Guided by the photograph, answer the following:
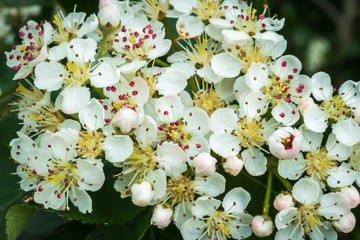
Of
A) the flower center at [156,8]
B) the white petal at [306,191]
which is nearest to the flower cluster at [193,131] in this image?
the white petal at [306,191]

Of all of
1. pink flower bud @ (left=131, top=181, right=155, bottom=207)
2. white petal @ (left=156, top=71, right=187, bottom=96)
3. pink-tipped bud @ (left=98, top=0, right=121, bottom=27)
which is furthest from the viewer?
pink-tipped bud @ (left=98, top=0, right=121, bottom=27)

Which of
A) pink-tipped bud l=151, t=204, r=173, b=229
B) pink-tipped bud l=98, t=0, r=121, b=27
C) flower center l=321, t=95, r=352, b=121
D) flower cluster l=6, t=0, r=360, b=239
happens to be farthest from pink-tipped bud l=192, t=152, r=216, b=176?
pink-tipped bud l=98, t=0, r=121, b=27

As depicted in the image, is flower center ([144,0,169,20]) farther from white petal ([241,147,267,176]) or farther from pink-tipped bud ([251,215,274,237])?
pink-tipped bud ([251,215,274,237])

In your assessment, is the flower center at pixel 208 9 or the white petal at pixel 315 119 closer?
the white petal at pixel 315 119

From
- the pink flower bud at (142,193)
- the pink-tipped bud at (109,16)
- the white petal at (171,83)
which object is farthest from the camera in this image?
the pink-tipped bud at (109,16)

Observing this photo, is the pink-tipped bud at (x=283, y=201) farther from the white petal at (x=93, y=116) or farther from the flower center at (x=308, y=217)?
the white petal at (x=93, y=116)

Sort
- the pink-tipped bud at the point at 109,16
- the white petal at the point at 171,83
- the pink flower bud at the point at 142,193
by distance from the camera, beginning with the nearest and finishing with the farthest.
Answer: the pink flower bud at the point at 142,193, the white petal at the point at 171,83, the pink-tipped bud at the point at 109,16

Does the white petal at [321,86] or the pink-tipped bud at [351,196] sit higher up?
the white petal at [321,86]
